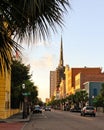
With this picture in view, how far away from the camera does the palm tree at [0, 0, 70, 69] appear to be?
5890 millimetres

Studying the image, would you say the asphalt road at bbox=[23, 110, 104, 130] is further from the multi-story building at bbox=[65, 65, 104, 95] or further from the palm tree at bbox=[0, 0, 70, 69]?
the multi-story building at bbox=[65, 65, 104, 95]

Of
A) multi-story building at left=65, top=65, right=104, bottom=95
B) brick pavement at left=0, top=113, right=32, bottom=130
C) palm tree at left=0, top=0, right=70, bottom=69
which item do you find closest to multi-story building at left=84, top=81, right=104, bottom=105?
multi-story building at left=65, top=65, right=104, bottom=95

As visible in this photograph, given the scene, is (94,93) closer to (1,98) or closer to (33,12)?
(1,98)

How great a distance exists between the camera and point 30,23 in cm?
610

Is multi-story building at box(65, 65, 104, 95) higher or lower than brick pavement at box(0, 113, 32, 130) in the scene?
higher

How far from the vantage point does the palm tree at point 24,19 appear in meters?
5.89

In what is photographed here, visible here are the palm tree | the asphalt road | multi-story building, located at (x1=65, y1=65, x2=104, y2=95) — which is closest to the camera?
the palm tree

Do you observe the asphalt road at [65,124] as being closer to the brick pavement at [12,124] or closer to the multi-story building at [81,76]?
the brick pavement at [12,124]

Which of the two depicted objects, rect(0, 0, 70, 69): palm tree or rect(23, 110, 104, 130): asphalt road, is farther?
rect(23, 110, 104, 130): asphalt road

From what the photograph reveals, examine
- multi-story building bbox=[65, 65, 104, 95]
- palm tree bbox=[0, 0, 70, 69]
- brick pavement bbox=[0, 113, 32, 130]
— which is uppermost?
multi-story building bbox=[65, 65, 104, 95]

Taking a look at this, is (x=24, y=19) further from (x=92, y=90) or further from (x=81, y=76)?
(x=81, y=76)

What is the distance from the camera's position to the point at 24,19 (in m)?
6.08

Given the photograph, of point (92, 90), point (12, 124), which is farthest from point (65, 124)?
point (92, 90)

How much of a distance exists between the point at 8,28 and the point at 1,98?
4171cm
